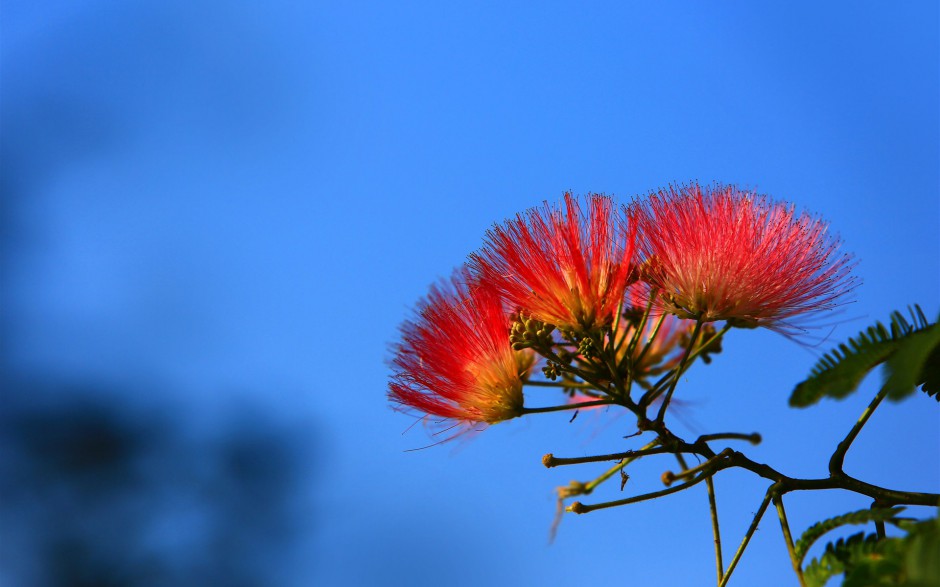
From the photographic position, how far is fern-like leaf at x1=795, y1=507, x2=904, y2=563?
5.82ft

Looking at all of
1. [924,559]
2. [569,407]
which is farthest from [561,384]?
[924,559]

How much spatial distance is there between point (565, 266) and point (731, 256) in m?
0.40

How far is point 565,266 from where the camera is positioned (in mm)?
2453

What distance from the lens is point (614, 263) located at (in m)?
2.42

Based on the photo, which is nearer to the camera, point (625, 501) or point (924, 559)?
point (924, 559)

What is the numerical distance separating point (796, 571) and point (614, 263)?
32.7 inches

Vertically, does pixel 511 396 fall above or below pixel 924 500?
above

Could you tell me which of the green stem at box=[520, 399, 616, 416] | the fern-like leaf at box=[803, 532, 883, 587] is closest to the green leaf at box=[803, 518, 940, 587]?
the fern-like leaf at box=[803, 532, 883, 587]

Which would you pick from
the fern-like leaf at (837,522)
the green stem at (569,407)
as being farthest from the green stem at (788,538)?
the green stem at (569,407)

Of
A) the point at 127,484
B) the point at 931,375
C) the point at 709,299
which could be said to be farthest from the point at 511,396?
the point at 127,484

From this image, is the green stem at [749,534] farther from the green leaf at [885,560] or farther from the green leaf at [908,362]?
the green leaf at [908,362]

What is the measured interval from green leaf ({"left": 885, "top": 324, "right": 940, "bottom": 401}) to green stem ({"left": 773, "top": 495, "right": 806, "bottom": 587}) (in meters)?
0.58

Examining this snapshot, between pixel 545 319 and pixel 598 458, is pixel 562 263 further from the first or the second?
pixel 598 458

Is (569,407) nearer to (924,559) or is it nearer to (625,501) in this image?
(625,501)
